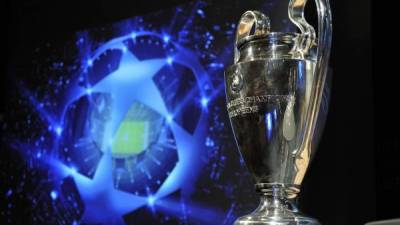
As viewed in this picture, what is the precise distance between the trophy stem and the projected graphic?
848 millimetres

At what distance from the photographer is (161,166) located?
1945mm

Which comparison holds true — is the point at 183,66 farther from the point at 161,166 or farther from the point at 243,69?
the point at 243,69

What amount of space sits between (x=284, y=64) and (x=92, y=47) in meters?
1.46

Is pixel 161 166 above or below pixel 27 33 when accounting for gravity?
below

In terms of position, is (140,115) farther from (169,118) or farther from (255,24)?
(255,24)

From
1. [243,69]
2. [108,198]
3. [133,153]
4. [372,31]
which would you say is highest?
[372,31]

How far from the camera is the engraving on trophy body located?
861mm

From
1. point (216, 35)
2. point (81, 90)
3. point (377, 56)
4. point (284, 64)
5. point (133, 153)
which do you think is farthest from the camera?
point (81, 90)

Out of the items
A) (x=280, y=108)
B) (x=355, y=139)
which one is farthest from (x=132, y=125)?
(x=280, y=108)

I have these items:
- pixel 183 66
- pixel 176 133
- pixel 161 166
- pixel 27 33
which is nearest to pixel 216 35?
pixel 183 66

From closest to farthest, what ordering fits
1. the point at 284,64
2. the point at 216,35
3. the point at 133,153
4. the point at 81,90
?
the point at 284,64 < the point at 216,35 < the point at 133,153 < the point at 81,90

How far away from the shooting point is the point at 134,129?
6.65 ft

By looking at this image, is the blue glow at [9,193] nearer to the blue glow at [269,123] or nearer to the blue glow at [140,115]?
the blue glow at [140,115]

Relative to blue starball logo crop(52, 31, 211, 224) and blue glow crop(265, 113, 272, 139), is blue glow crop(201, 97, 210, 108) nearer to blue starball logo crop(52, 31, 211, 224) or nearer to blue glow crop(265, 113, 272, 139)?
blue starball logo crop(52, 31, 211, 224)
